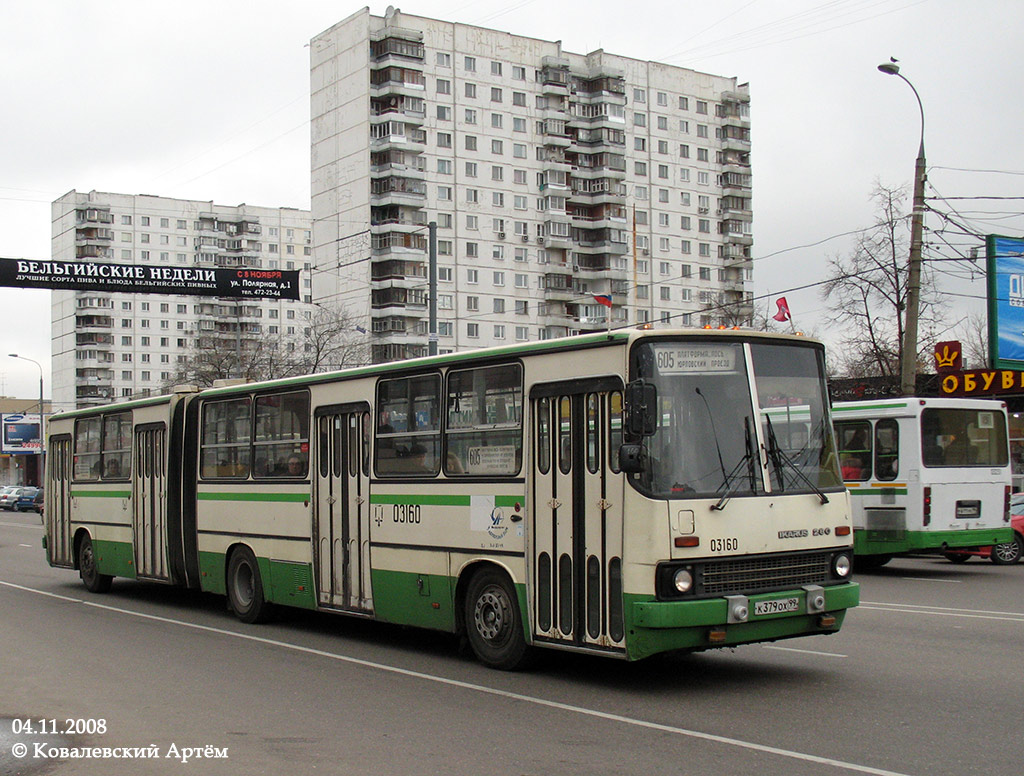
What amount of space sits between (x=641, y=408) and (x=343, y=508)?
518 centimetres

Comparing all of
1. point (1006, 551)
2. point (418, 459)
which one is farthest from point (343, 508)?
point (1006, 551)

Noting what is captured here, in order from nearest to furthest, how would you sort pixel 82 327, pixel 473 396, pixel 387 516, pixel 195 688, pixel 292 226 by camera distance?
pixel 195 688, pixel 473 396, pixel 387 516, pixel 82 327, pixel 292 226

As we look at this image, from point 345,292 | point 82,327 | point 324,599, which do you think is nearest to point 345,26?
point 345,292

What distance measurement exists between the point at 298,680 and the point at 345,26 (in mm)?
82053

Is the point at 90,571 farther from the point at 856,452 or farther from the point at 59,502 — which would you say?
the point at 856,452

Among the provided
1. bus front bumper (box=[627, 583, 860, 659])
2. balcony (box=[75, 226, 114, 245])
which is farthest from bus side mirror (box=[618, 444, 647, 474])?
balcony (box=[75, 226, 114, 245])

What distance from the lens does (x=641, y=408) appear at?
341 inches

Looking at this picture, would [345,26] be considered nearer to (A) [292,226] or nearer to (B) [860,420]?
(A) [292,226]

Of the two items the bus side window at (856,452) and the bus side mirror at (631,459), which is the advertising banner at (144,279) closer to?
the bus side window at (856,452)

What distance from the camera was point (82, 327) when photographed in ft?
408

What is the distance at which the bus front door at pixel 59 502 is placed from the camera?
20062 mm

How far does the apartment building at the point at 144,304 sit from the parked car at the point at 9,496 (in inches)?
1663

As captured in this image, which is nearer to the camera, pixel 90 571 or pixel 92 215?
pixel 90 571

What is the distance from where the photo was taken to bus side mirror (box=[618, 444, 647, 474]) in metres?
8.84
